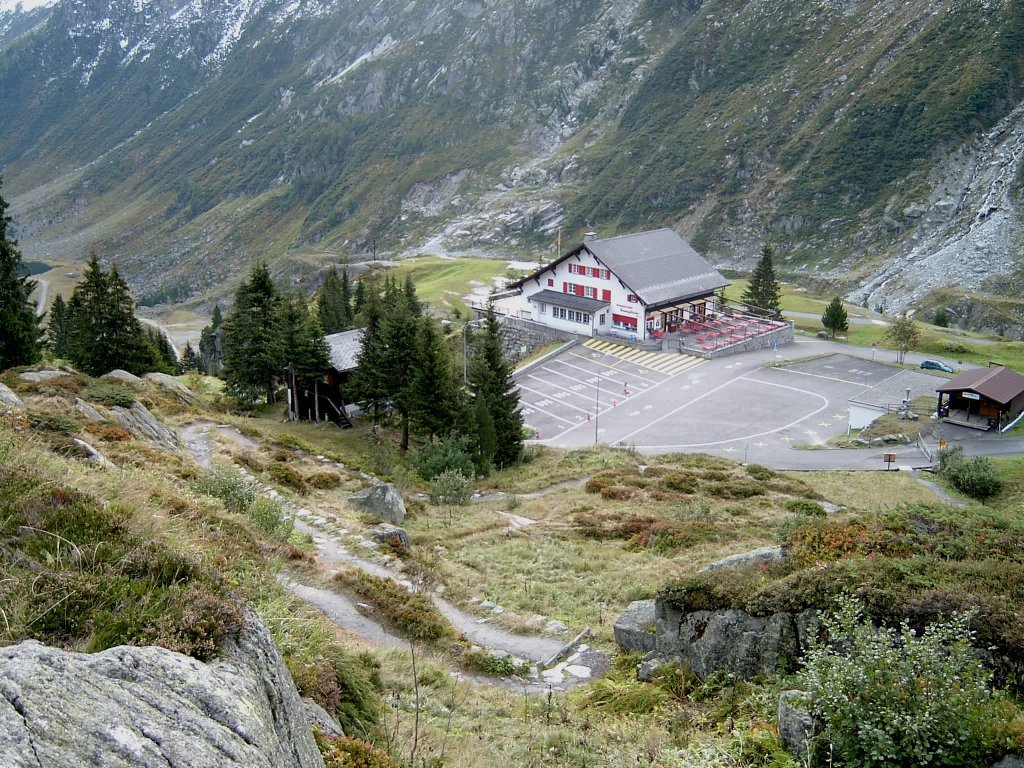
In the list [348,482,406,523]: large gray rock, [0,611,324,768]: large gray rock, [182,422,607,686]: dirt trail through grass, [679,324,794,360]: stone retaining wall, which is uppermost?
[0,611,324,768]: large gray rock

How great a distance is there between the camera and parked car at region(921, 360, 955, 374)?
58.5m

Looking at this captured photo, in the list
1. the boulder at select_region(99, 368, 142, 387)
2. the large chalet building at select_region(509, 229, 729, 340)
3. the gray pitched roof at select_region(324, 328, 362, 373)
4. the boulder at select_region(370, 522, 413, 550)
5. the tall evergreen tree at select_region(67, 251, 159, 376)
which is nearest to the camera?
the boulder at select_region(370, 522, 413, 550)

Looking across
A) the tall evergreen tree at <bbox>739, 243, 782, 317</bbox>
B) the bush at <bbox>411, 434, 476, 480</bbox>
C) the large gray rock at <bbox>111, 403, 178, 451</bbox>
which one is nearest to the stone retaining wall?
the tall evergreen tree at <bbox>739, 243, 782, 317</bbox>

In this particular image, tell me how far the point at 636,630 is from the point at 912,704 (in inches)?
255

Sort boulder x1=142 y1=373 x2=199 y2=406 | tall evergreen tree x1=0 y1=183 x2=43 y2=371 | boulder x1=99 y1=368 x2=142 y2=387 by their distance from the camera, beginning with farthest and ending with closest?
boulder x1=142 y1=373 x2=199 y2=406 → tall evergreen tree x1=0 y1=183 x2=43 y2=371 → boulder x1=99 y1=368 x2=142 y2=387

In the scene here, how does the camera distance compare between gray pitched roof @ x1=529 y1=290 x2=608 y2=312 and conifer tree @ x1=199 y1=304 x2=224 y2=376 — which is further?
conifer tree @ x1=199 y1=304 x2=224 y2=376

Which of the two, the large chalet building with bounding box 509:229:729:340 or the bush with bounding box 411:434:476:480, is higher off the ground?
the large chalet building with bounding box 509:229:729:340

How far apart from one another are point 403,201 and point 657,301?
13769 cm

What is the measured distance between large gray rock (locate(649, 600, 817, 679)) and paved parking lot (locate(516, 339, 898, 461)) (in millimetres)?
34233

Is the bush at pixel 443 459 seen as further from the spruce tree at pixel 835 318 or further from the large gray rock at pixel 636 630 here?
the spruce tree at pixel 835 318

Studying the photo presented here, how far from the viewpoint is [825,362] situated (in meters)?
62.0

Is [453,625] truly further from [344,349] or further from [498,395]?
[344,349]

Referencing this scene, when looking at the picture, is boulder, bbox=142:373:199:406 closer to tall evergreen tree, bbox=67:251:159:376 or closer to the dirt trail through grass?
tall evergreen tree, bbox=67:251:159:376

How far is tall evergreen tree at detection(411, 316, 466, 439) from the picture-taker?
37.6 metres
